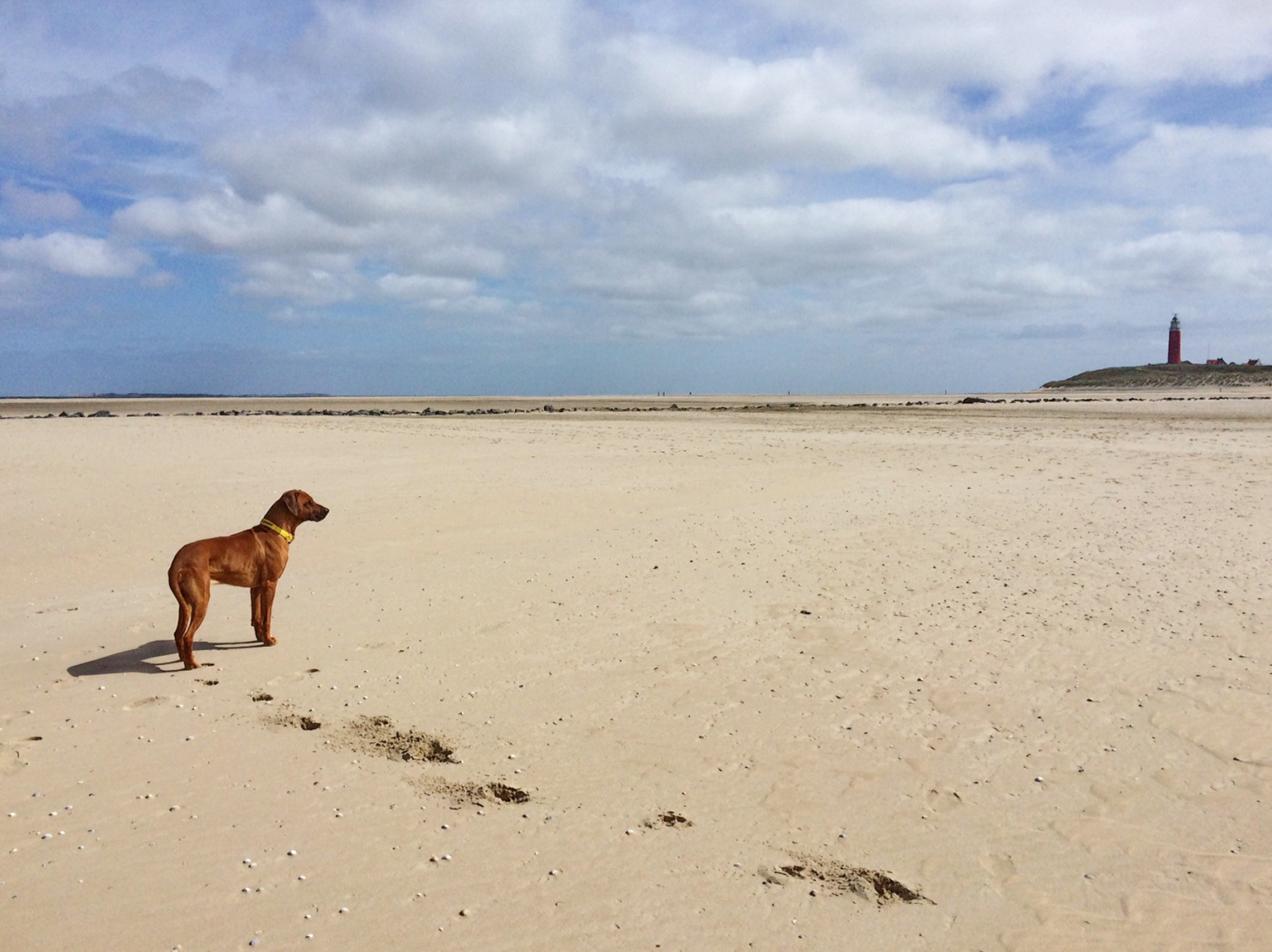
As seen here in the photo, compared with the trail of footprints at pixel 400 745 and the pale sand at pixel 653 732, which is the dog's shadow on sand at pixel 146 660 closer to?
the pale sand at pixel 653 732

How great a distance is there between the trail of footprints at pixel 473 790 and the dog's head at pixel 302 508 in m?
1.74

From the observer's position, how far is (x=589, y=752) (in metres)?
5.43

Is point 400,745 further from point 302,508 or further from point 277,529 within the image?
point 302,508

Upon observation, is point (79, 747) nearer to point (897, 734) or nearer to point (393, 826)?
point (393, 826)

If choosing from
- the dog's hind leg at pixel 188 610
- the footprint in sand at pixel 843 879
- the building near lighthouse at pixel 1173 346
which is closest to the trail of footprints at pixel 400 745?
the dog's hind leg at pixel 188 610

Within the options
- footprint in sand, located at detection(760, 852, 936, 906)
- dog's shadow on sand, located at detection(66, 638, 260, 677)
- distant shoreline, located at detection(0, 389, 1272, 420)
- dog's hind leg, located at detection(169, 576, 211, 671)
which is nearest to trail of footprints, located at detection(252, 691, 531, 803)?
dog's hind leg, located at detection(169, 576, 211, 671)

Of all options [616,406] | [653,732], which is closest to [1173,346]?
[616,406]

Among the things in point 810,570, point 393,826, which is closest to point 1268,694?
point 810,570

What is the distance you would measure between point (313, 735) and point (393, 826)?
1.43 meters

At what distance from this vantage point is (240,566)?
23.0 feet

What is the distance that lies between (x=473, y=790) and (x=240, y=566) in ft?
10.9

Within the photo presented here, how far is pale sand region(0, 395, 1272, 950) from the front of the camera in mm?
3895

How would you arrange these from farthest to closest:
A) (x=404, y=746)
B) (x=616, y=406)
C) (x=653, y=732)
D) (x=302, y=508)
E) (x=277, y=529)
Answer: (x=616, y=406), (x=302, y=508), (x=277, y=529), (x=653, y=732), (x=404, y=746)

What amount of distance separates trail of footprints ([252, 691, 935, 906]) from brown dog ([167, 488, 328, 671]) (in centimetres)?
97
